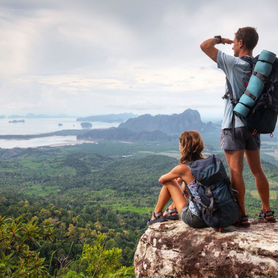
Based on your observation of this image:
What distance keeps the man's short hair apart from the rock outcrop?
8.33 ft

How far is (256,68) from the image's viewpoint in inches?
185

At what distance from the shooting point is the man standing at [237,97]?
4.96m

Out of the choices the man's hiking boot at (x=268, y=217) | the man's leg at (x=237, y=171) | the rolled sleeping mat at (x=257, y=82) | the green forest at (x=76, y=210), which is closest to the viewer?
the rolled sleeping mat at (x=257, y=82)

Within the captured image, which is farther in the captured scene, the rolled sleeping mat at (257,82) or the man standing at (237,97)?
the man standing at (237,97)

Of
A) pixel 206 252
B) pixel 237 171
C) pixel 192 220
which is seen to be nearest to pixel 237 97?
pixel 237 171

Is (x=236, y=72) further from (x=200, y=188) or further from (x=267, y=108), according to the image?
(x=200, y=188)

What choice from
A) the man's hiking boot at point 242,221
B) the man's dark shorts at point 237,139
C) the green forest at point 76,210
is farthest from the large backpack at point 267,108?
the green forest at point 76,210

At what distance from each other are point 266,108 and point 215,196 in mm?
1333

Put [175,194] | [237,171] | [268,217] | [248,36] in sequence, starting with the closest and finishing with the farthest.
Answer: [248,36] < [237,171] < [268,217] < [175,194]

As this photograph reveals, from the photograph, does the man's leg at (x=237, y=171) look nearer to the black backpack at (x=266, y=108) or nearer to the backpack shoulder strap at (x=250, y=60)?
the black backpack at (x=266, y=108)

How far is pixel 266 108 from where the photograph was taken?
15.6ft

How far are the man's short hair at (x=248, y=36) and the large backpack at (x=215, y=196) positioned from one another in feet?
5.35

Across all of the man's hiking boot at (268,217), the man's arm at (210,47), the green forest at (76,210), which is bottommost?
the green forest at (76,210)

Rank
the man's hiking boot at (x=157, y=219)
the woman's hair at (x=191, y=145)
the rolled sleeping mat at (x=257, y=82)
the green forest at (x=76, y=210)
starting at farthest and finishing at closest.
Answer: the man's hiking boot at (x=157, y=219), the green forest at (x=76, y=210), the woman's hair at (x=191, y=145), the rolled sleeping mat at (x=257, y=82)
